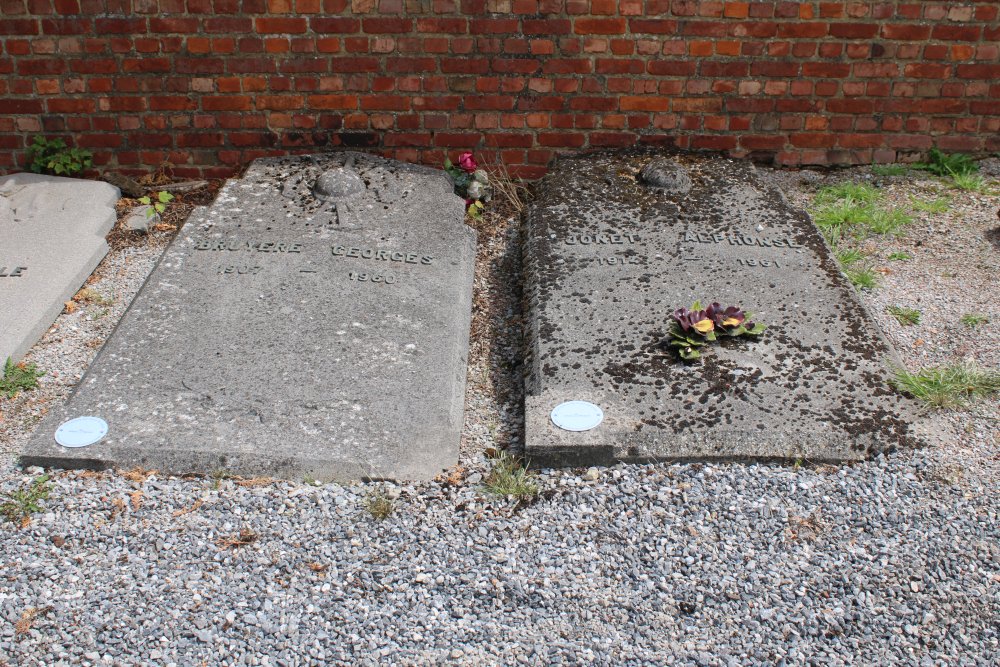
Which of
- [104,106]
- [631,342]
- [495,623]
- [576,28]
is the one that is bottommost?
[495,623]

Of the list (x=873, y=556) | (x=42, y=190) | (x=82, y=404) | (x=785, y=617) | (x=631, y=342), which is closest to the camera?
(x=785, y=617)

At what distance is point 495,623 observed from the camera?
209 cm

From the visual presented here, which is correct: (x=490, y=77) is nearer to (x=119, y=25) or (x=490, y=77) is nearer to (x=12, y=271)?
(x=119, y=25)

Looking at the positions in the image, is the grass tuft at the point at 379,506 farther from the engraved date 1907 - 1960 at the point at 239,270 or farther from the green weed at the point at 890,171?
the green weed at the point at 890,171

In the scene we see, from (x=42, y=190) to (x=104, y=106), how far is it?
0.51 m

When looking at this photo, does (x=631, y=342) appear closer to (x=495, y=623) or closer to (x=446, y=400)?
(x=446, y=400)

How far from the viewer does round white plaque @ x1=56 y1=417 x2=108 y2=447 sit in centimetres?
258

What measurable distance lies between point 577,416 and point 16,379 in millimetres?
1930

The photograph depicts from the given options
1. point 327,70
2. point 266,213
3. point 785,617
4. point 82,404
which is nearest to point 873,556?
point 785,617

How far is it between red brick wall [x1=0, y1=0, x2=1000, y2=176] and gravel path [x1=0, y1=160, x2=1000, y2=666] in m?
2.04

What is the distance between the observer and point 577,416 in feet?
8.78

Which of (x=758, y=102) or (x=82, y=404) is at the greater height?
(x=758, y=102)

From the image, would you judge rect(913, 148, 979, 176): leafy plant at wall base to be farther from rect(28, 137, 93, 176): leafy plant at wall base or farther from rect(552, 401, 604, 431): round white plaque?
rect(28, 137, 93, 176): leafy plant at wall base

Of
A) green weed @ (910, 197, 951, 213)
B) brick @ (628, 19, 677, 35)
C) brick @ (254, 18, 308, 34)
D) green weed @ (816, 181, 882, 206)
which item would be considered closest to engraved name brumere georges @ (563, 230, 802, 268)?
green weed @ (816, 181, 882, 206)
